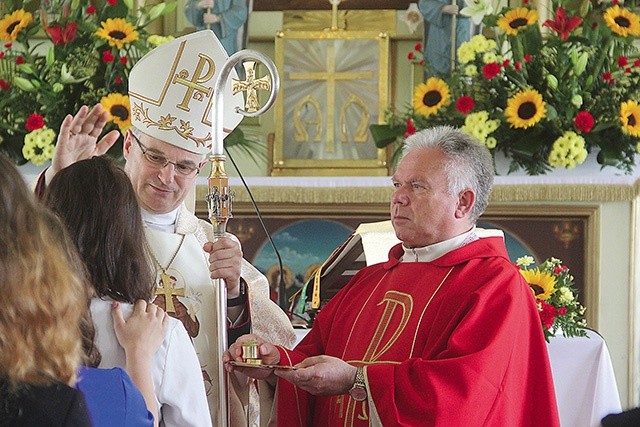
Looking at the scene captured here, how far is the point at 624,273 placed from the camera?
6.38 metres

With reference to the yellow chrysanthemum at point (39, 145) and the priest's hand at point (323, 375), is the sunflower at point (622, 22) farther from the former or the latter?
the priest's hand at point (323, 375)

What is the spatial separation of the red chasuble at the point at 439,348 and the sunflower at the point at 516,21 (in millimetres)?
2849

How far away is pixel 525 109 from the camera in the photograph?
6.38m

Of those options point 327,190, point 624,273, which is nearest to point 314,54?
point 327,190

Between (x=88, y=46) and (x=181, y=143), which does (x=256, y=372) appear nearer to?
(x=181, y=143)

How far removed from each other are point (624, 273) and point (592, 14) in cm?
160

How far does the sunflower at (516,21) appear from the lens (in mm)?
6668

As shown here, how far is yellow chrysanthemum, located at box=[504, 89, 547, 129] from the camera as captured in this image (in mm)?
6320

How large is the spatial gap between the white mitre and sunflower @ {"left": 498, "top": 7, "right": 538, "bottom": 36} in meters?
2.61

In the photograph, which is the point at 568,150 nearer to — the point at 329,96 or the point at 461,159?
the point at 329,96

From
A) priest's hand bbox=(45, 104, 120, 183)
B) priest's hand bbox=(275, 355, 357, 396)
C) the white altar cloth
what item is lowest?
the white altar cloth

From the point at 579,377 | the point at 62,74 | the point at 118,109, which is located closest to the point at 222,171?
the point at 579,377

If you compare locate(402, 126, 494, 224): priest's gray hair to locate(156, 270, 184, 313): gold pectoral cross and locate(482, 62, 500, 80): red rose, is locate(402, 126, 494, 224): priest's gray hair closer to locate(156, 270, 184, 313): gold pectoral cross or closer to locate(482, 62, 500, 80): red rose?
locate(156, 270, 184, 313): gold pectoral cross

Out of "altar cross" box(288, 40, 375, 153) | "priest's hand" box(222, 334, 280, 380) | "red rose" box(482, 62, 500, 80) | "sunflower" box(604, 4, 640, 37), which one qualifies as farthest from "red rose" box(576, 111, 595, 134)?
"priest's hand" box(222, 334, 280, 380)
